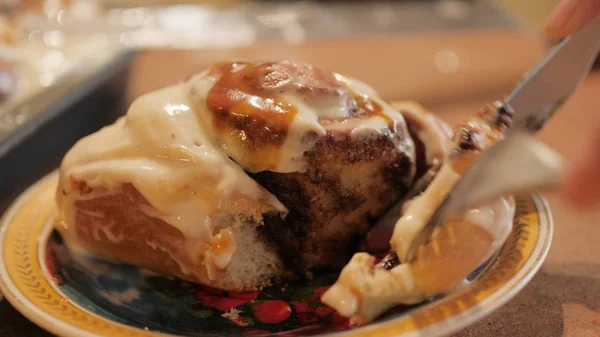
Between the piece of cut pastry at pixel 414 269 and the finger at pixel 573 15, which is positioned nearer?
the piece of cut pastry at pixel 414 269

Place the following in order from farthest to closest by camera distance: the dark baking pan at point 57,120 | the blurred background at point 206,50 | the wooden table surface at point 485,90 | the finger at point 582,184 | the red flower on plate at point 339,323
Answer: the blurred background at point 206,50 → the dark baking pan at point 57,120 → the wooden table surface at point 485,90 → the red flower on plate at point 339,323 → the finger at point 582,184

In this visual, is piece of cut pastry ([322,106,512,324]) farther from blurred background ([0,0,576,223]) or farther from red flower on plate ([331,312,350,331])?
blurred background ([0,0,576,223])

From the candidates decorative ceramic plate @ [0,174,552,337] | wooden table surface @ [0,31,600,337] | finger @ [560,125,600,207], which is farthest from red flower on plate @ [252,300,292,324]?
finger @ [560,125,600,207]

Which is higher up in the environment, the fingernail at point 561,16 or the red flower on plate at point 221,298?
the fingernail at point 561,16

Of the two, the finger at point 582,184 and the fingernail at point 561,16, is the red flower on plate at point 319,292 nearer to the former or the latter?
the finger at point 582,184

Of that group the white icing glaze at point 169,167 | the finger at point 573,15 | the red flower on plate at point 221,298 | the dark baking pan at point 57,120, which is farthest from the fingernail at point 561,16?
the dark baking pan at point 57,120

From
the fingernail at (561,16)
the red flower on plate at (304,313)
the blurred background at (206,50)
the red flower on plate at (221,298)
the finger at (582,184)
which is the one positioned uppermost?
the fingernail at (561,16)

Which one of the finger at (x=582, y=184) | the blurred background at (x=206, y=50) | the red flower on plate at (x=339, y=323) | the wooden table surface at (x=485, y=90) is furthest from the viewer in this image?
the blurred background at (x=206, y=50)

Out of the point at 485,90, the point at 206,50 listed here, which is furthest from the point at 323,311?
the point at 206,50
